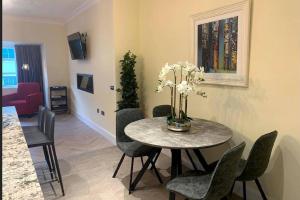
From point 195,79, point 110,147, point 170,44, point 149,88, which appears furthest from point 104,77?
point 195,79

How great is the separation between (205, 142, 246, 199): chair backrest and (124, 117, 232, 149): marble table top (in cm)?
29

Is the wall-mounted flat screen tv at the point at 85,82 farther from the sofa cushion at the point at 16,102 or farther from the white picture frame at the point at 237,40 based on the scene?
the white picture frame at the point at 237,40

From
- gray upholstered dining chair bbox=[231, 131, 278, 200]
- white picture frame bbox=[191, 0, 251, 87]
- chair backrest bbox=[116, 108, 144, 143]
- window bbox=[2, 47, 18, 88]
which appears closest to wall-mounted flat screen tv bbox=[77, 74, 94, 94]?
chair backrest bbox=[116, 108, 144, 143]

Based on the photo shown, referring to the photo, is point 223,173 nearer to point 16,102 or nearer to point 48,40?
point 16,102

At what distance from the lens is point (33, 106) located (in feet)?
21.0

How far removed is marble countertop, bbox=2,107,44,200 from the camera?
0.86 m

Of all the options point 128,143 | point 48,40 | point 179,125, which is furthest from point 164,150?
point 48,40

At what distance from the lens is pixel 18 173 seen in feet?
3.33

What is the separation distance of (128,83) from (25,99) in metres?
3.96

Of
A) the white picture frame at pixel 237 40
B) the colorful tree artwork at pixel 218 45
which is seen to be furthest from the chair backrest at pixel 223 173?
the colorful tree artwork at pixel 218 45

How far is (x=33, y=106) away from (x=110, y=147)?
11.3 feet

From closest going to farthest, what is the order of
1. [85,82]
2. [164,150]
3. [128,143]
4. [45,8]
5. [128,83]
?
[128,143], [164,150], [128,83], [45,8], [85,82]

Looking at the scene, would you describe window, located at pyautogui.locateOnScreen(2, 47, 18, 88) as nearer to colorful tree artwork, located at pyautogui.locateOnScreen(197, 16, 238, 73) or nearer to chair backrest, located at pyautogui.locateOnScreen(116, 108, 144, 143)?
chair backrest, located at pyautogui.locateOnScreen(116, 108, 144, 143)

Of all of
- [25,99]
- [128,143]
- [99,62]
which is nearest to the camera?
[128,143]
